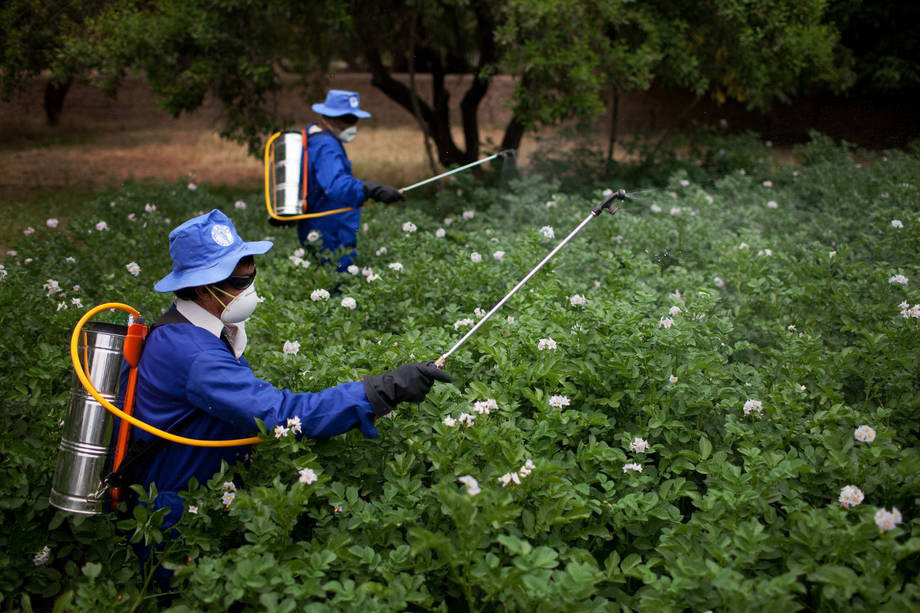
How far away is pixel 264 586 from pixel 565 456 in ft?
4.28

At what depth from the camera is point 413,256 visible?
17.4 ft

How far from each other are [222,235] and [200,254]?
107mm

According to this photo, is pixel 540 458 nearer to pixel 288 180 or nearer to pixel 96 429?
pixel 96 429

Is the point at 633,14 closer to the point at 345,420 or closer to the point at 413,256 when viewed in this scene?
the point at 413,256

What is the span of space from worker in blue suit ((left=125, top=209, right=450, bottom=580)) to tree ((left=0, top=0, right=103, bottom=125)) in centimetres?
752

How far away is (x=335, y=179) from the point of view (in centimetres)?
588

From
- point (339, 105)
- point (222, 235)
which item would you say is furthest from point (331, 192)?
point (222, 235)

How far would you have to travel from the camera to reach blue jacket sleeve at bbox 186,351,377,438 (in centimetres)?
252

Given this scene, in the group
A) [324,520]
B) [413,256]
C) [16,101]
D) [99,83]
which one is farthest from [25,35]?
[324,520]

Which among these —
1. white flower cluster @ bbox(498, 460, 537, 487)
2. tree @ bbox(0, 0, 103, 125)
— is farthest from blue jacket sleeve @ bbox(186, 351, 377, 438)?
tree @ bbox(0, 0, 103, 125)

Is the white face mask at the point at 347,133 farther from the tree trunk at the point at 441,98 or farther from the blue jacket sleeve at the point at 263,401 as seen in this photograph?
the tree trunk at the point at 441,98

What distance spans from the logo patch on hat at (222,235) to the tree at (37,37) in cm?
743

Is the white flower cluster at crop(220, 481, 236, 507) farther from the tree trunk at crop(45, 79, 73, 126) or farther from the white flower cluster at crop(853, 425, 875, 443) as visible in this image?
the tree trunk at crop(45, 79, 73, 126)

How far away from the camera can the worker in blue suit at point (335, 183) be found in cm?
588
